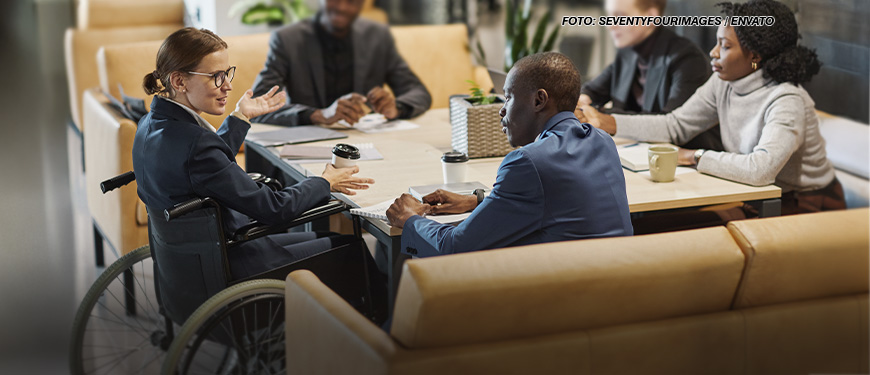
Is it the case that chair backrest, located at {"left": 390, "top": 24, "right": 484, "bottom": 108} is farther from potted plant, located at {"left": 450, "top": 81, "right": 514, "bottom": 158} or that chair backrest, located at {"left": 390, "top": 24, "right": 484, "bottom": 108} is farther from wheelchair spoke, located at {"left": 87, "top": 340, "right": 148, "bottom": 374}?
wheelchair spoke, located at {"left": 87, "top": 340, "right": 148, "bottom": 374}

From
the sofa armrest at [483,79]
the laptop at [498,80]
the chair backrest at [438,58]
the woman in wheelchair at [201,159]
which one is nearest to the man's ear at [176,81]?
the woman in wheelchair at [201,159]

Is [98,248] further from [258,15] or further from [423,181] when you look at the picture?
[258,15]

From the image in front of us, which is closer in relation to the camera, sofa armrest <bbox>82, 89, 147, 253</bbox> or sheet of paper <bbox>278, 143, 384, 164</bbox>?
sheet of paper <bbox>278, 143, 384, 164</bbox>

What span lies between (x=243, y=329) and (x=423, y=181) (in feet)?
2.48

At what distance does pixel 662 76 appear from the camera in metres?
3.56

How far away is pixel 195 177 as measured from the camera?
7.42ft

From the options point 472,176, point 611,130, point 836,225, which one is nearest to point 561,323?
point 836,225

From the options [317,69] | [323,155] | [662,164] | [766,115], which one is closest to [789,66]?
[766,115]

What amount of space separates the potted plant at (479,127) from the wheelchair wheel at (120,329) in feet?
3.49

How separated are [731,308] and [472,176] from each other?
1.17m

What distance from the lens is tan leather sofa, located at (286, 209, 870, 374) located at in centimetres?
161

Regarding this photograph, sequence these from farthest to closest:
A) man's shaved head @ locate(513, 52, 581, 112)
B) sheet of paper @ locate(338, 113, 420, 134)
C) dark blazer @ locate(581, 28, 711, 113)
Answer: sheet of paper @ locate(338, 113, 420, 134), dark blazer @ locate(581, 28, 711, 113), man's shaved head @ locate(513, 52, 581, 112)

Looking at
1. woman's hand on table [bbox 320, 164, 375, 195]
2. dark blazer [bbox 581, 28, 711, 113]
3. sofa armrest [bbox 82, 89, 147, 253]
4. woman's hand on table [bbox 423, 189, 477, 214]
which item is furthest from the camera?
dark blazer [bbox 581, 28, 711, 113]

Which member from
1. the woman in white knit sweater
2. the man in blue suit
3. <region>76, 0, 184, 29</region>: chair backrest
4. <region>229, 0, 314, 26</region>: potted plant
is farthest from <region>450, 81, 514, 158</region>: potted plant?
<region>76, 0, 184, 29</region>: chair backrest
